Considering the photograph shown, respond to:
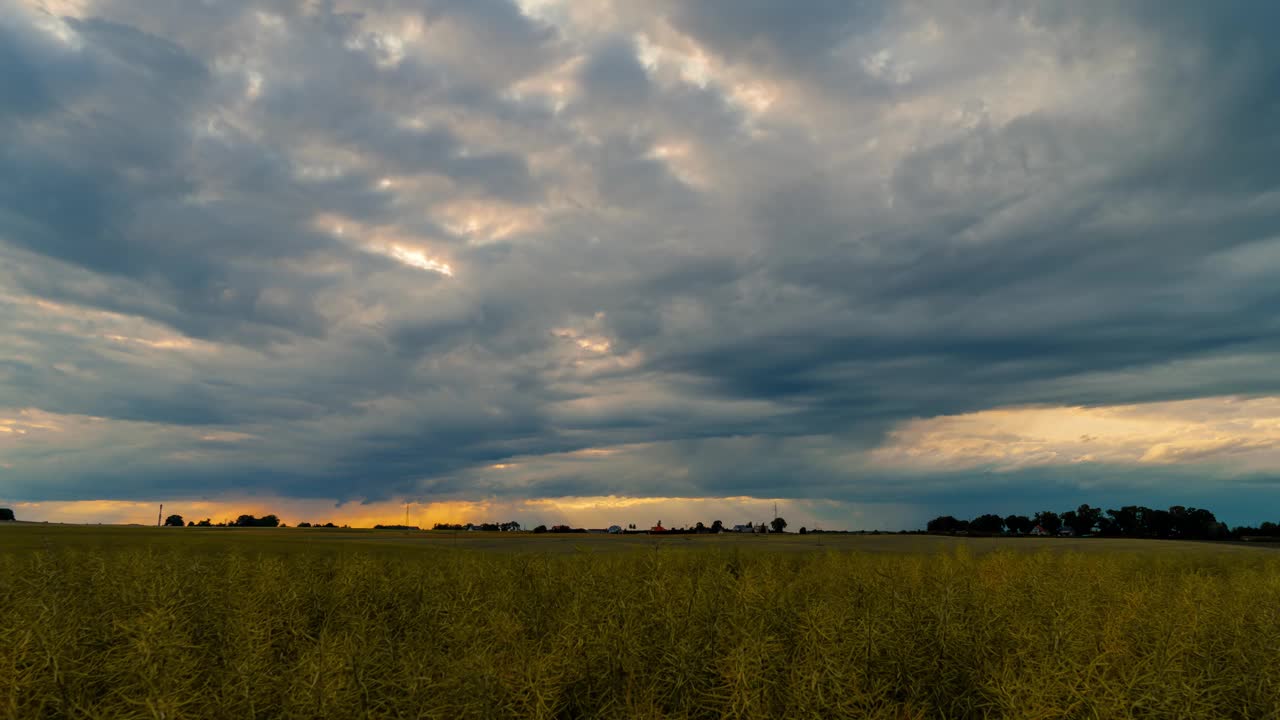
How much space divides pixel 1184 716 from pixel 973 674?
2.61 metres

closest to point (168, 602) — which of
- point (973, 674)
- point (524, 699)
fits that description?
point (524, 699)

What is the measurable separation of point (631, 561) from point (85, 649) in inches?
582

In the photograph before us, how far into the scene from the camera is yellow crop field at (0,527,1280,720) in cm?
809

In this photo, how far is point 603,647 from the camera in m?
10.4

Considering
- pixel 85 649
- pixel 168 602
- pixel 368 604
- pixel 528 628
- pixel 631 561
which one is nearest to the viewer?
pixel 85 649

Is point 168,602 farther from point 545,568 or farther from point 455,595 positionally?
point 545,568

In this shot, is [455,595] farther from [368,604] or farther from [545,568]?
[545,568]

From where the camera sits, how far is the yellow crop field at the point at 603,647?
8086mm

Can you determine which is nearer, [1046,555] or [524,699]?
[524,699]

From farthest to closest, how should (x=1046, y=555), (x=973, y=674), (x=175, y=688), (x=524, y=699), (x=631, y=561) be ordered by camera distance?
(x=1046, y=555), (x=631, y=561), (x=973, y=674), (x=175, y=688), (x=524, y=699)

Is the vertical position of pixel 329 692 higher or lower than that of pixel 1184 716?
higher

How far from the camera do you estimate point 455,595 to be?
55.8 ft

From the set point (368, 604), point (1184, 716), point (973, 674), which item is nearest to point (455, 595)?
point (368, 604)

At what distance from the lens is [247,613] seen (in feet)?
42.7
